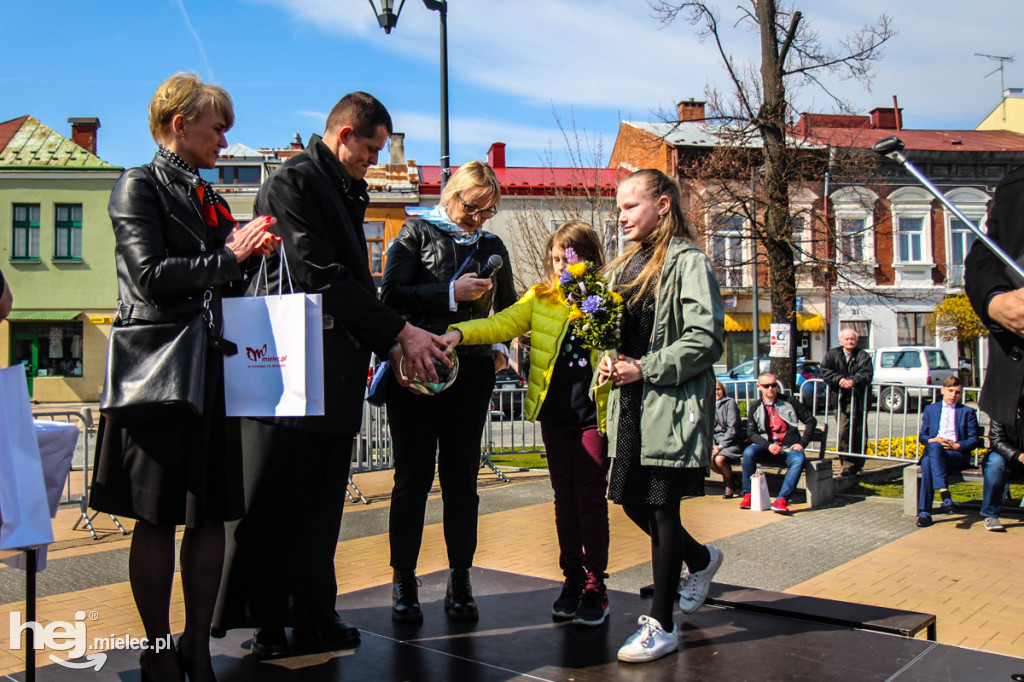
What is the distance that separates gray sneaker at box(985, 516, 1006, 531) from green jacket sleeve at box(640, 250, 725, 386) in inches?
205

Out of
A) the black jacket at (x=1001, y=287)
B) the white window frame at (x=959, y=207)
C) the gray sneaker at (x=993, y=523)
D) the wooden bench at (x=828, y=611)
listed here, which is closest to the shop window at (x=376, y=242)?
the white window frame at (x=959, y=207)

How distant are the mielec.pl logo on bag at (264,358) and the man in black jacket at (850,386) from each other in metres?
7.73

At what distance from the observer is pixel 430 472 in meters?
3.76

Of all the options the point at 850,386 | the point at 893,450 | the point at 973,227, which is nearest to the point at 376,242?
the point at 850,386

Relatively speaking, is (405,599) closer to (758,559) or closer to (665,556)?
(665,556)

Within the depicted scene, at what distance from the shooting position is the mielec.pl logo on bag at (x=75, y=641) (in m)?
3.06

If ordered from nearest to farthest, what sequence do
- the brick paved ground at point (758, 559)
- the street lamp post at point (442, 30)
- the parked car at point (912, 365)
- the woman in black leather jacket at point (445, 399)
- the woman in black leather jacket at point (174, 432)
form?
the woman in black leather jacket at point (174, 432) → the woman in black leather jacket at point (445, 399) → the brick paved ground at point (758, 559) → the street lamp post at point (442, 30) → the parked car at point (912, 365)

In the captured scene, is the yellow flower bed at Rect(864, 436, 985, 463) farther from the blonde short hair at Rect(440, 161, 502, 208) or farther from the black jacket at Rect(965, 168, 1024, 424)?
the black jacket at Rect(965, 168, 1024, 424)

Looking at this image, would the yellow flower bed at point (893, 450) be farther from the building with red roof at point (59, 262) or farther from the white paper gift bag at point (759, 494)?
the building with red roof at point (59, 262)

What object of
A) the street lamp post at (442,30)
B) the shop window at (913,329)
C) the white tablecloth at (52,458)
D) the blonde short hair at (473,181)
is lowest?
the white tablecloth at (52,458)

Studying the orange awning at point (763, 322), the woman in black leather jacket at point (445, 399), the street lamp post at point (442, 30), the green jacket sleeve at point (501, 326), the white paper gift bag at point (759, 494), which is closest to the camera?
the green jacket sleeve at point (501, 326)

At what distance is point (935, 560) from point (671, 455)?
3824 mm

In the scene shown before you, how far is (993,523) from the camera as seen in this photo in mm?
6984

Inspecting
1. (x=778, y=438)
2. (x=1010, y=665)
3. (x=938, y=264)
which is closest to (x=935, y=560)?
(x=778, y=438)
